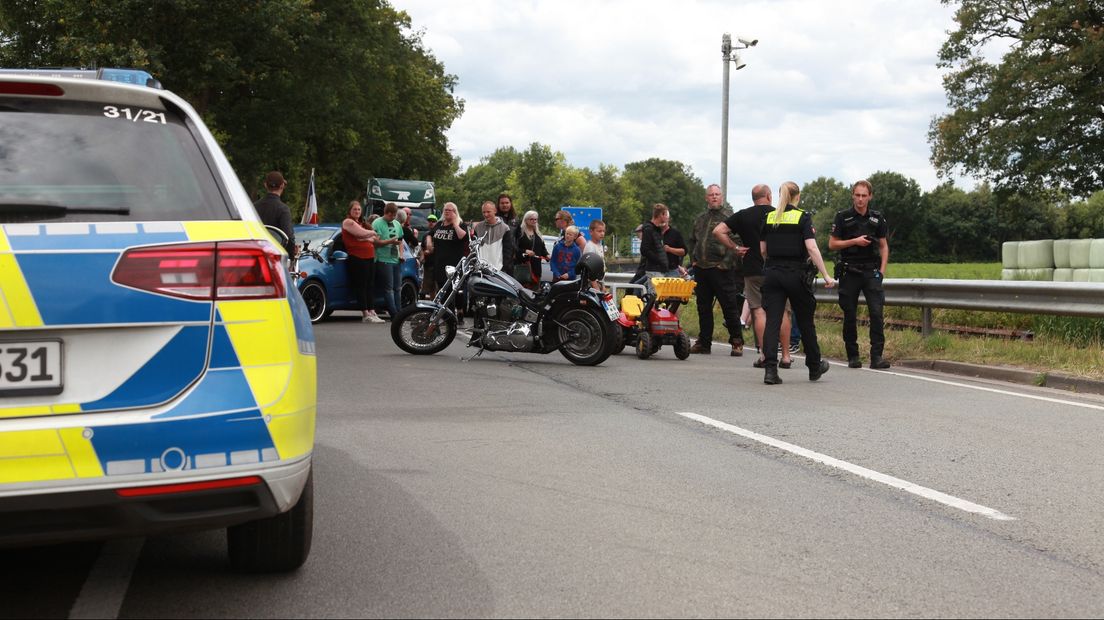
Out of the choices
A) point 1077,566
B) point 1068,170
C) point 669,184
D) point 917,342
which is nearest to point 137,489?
point 1077,566

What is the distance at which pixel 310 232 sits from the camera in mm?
22203

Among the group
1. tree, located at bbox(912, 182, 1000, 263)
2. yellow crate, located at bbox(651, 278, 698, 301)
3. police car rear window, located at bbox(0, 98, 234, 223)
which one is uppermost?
tree, located at bbox(912, 182, 1000, 263)

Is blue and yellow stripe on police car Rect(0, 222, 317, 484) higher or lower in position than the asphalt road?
higher

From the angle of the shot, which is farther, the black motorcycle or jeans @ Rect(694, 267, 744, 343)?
jeans @ Rect(694, 267, 744, 343)

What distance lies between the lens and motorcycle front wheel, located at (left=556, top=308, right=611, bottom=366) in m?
13.5

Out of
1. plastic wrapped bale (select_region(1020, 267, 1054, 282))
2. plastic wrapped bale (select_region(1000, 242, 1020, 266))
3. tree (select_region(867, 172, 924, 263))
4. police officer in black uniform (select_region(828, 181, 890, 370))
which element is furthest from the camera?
tree (select_region(867, 172, 924, 263))

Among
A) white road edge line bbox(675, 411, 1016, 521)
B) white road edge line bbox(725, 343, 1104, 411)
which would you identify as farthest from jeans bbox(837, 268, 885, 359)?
white road edge line bbox(675, 411, 1016, 521)

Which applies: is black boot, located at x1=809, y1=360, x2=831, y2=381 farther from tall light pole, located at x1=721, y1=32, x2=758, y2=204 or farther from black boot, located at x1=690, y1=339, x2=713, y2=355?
tall light pole, located at x1=721, y1=32, x2=758, y2=204

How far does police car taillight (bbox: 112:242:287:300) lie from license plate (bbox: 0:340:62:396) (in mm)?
276

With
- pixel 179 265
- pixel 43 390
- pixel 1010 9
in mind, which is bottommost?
pixel 43 390

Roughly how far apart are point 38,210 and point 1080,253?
2292 cm

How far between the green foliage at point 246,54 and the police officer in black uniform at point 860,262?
57.3 feet

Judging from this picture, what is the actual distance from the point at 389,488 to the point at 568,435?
204 centimetres

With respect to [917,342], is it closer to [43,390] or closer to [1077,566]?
[1077,566]
